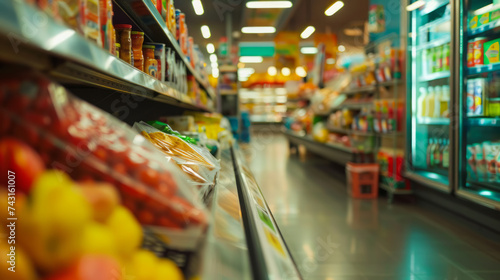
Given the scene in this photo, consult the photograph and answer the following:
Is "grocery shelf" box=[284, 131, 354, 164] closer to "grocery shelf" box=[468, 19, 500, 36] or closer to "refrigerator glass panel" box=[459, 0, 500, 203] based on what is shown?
"refrigerator glass panel" box=[459, 0, 500, 203]

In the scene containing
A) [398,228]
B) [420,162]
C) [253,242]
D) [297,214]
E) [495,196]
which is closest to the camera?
[253,242]

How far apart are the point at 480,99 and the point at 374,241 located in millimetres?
1524

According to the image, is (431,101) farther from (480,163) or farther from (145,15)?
(145,15)

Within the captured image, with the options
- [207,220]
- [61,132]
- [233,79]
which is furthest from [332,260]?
[233,79]

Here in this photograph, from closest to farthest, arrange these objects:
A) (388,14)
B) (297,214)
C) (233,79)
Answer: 1. (297,214)
2. (388,14)
3. (233,79)

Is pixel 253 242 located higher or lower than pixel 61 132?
lower

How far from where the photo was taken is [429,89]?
4301 millimetres

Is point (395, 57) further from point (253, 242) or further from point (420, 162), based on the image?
point (253, 242)

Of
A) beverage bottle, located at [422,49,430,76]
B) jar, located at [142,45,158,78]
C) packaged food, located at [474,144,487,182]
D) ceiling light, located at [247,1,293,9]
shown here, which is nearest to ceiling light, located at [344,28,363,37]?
ceiling light, located at [247,1,293,9]

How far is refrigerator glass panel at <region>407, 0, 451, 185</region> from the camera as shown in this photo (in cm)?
400

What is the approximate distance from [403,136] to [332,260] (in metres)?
2.53

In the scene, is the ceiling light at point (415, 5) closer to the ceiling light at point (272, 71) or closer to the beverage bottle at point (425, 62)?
the beverage bottle at point (425, 62)

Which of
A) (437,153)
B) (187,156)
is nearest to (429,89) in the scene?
(437,153)

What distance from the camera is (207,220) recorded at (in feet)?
2.53
